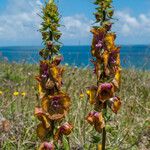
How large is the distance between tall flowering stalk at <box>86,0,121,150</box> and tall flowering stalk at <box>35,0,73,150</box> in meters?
0.29

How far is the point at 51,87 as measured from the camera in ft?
10.3

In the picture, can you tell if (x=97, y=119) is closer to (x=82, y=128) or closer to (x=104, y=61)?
(x=104, y=61)

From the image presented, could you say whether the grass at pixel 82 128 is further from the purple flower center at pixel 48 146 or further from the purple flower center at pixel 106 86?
the purple flower center at pixel 48 146

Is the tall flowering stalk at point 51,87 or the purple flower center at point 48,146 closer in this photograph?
the tall flowering stalk at point 51,87

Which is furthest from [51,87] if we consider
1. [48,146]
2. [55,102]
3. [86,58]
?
[86,58]

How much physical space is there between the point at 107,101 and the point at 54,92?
0.46 m

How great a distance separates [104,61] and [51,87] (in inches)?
18.3

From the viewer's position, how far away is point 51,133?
3293 millimetres

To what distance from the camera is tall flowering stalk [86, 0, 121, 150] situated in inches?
134

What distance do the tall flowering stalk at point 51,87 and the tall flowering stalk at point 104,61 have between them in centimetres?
29

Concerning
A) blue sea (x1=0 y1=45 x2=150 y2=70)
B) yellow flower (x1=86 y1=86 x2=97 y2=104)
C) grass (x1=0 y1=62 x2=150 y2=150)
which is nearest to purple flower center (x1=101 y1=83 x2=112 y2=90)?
yellow flower (x1=86 y1=86 x2=97 y2=104)

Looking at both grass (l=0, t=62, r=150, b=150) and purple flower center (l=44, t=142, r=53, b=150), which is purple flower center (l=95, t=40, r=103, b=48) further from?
grass (l=0, t=62, r=150, b=150)

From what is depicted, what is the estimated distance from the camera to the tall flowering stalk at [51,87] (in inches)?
123

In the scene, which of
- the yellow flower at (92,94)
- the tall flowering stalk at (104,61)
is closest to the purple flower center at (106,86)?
the tall flowering stalk at (104,61)
